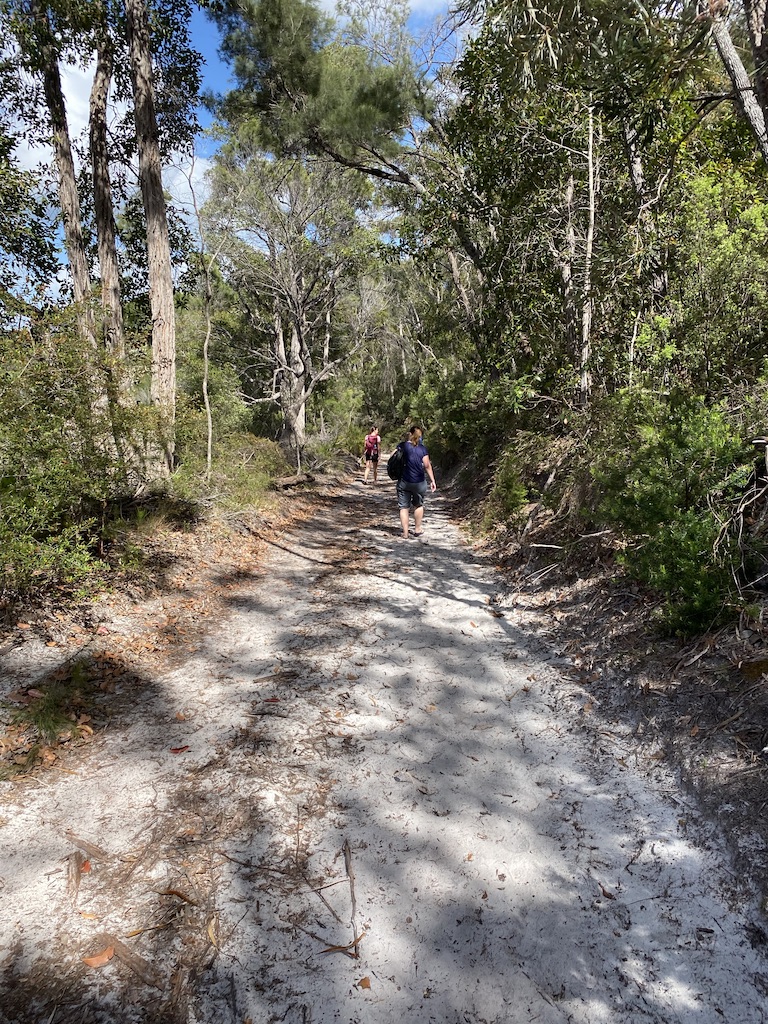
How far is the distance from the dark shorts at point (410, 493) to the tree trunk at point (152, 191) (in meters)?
4.01

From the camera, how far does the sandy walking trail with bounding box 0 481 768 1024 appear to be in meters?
2.35

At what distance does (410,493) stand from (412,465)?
510 millimetres

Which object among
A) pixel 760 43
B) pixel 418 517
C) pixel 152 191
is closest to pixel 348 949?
pixel 760 43

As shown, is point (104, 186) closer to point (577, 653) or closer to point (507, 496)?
point (507, 496)

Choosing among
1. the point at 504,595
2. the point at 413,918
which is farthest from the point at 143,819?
the point at 504,595

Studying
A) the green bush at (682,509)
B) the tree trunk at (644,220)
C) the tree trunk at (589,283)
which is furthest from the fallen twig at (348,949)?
the tree trunk at (644,220)

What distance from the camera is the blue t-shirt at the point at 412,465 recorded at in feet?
31.1

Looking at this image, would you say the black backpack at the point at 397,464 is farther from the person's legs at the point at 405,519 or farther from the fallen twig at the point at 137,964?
the fallen twig at the point at 137,964

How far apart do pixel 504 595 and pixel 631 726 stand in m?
2.85

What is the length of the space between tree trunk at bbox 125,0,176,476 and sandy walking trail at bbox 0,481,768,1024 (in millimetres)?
6062

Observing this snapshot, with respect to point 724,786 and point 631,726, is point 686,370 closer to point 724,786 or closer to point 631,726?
point 631,726

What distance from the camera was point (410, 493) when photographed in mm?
9695

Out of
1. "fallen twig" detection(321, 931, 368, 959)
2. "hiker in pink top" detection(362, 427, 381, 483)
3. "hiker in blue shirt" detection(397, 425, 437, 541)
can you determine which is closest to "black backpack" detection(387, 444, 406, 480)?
"hiker in blue shirt" detection(397, 425, 437, 541)

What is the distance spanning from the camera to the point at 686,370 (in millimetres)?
7496
